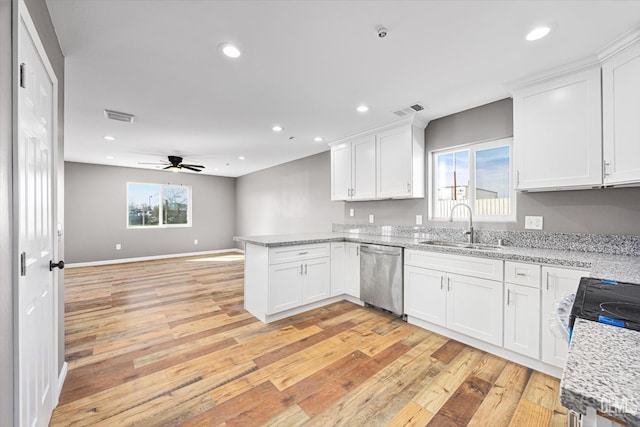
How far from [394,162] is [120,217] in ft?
21.7

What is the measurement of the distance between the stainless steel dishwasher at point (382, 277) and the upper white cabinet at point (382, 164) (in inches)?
31.2

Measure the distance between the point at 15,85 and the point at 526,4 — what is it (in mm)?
2474

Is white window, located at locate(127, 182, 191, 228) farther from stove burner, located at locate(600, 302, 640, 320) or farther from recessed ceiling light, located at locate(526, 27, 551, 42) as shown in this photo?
stove burner, located at locate(600, 302, 640, 320)

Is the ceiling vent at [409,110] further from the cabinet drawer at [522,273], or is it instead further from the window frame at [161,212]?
the window frame at [161,212]

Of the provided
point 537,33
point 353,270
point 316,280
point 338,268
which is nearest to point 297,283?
point 316,280

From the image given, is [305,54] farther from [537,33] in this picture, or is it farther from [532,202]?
[532,202]

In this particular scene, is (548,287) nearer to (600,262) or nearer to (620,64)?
(600,262)

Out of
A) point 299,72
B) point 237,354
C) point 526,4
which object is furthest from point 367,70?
point 237,354

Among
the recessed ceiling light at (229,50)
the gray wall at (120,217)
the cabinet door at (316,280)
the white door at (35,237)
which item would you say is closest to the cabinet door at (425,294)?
the cabinet door at (316,280)

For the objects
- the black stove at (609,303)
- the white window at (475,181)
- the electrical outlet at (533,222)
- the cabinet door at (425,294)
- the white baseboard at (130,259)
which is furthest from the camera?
the white baseboard at (130,259)

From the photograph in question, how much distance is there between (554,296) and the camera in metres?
1.97

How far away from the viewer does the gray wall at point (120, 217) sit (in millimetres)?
6004

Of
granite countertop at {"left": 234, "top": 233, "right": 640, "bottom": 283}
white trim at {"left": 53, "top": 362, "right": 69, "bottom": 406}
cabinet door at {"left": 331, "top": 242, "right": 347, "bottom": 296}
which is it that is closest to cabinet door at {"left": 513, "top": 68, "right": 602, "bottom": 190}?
granite countertop at {"left": 234, "top": 233, "right": 640, "bottom": 283}

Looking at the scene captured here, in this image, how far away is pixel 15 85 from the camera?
102 cm
